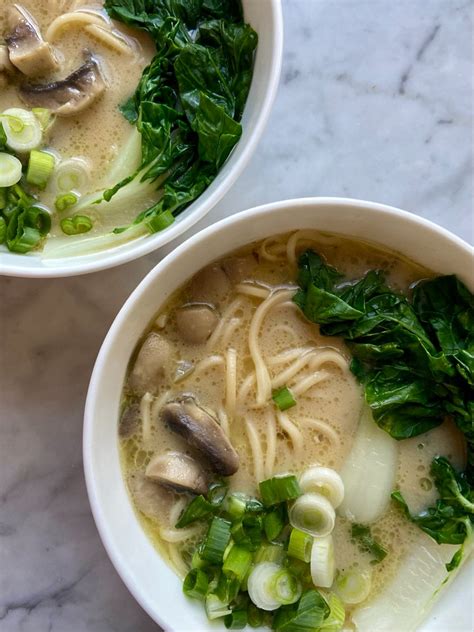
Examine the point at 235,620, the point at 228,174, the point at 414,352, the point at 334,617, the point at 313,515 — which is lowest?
the point at 235,620

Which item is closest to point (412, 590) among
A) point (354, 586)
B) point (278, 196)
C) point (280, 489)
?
point (354, 586)

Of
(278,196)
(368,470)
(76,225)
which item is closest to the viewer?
(368,470)

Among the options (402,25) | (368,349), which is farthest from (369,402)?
(402,25)

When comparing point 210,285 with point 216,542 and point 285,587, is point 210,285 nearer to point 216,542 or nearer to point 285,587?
point 216,542

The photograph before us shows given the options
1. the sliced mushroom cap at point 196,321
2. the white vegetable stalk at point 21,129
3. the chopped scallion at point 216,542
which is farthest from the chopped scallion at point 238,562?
the white vegetable stalk at point 21,129

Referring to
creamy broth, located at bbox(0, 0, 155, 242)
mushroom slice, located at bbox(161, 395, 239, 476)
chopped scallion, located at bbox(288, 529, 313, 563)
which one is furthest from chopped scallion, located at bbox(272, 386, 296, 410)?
creamy broth, located at bbox(0, 0, 155, 242)
